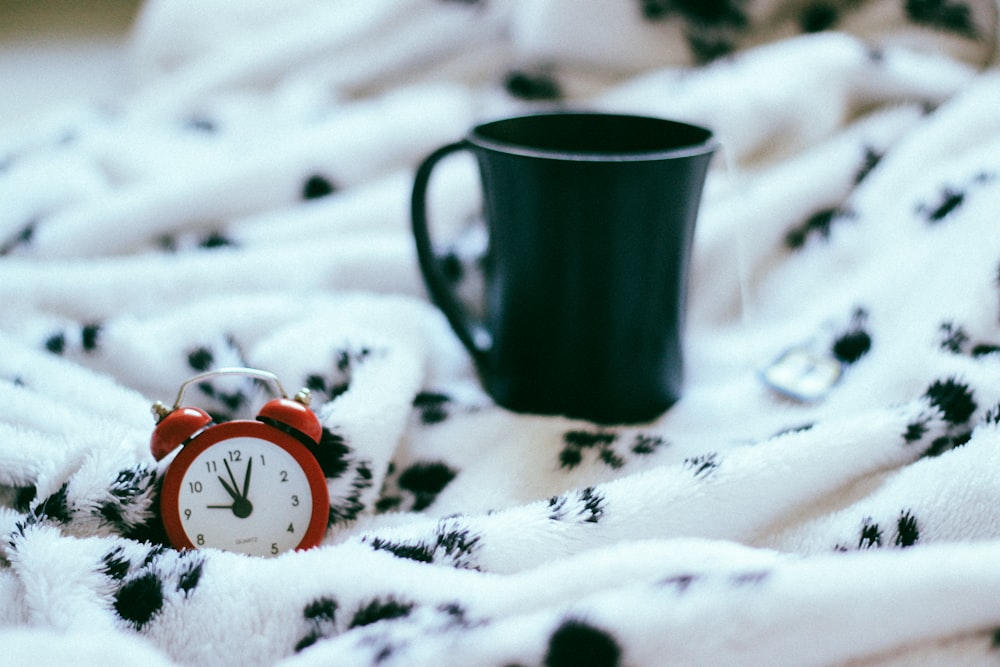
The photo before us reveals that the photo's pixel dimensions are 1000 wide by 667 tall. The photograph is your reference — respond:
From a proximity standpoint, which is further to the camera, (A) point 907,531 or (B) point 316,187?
(B) point 316,187

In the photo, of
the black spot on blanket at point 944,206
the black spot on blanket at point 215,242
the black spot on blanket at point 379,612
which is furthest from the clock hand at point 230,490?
the black spot on blanket at point 944,206

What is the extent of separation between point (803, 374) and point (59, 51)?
107 centimetres

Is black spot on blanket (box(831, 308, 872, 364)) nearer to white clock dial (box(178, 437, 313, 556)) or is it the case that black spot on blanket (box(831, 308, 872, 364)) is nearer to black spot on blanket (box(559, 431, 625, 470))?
black spot on blanket (box(559, 431, 625, 470))

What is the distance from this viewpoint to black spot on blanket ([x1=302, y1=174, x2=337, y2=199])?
0.81 m

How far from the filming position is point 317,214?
788 mm

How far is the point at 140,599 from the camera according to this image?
1.34 ft

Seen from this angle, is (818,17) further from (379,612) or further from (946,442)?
(379,612)

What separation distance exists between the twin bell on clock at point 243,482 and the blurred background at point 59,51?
29.9 inches

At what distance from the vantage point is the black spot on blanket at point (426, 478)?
0.55 meters

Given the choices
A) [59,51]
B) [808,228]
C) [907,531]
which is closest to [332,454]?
[907,531]

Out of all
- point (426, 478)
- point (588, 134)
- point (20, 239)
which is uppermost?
point (588, 134)

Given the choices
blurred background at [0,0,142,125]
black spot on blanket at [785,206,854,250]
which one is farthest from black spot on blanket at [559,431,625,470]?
blurred background at [0,0,142,125]

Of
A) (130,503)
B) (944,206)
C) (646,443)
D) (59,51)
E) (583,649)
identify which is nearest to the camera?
(583,649)

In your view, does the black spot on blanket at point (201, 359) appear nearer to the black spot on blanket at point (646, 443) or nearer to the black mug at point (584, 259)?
the black mug at point (584, 259)
